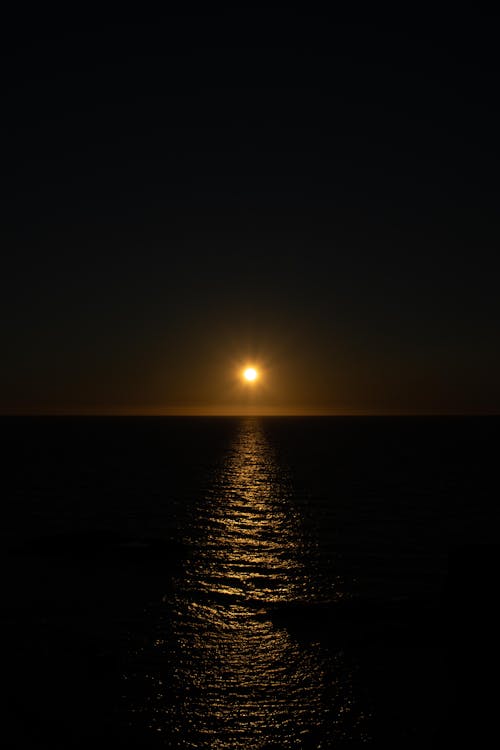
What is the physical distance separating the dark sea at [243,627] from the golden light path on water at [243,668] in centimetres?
9

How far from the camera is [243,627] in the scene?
32.8m

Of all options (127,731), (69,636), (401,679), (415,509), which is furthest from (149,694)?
(415,509)

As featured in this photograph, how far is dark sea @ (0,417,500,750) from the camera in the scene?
23109 millimetres

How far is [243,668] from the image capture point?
27.8 meters

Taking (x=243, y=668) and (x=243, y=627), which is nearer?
(x=243, y=668)

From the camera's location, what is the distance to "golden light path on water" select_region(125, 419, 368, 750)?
890 inches

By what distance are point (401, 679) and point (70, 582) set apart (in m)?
23.6

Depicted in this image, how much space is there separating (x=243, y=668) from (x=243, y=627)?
5.07 meters

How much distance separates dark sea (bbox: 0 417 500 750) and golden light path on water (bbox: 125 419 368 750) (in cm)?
9

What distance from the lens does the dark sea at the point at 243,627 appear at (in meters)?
23.1

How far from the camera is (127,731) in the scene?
73.4 ft

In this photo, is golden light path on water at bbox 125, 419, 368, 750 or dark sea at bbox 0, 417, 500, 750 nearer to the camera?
golden light path on water at bbox 125, 419, 368, 750

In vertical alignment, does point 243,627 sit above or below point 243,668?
above

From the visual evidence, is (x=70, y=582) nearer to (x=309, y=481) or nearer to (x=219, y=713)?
(x=219, y=713)
